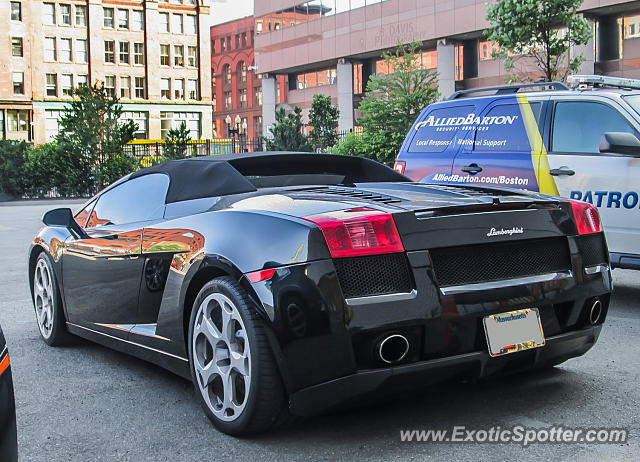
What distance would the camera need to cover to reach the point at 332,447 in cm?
360

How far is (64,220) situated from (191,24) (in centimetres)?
9065

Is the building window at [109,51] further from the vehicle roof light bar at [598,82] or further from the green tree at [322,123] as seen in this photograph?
the vehicle roof light bar at [598,82]

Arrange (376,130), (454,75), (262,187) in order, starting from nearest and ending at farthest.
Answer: (262,187) < (376,130) < (454,75)

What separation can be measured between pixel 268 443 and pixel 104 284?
178cm

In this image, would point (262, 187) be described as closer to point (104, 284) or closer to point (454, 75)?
point (104, 284)

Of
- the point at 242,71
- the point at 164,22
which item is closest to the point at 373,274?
the point at 164,22

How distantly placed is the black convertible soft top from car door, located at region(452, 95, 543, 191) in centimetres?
293

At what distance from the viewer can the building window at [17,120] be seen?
81.6 meters

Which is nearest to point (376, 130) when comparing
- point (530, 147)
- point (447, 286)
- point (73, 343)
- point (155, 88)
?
point (530, 147)

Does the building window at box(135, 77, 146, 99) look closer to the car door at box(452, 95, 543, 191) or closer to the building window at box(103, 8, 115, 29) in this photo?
the building window at box(103, 8, 115, 29)

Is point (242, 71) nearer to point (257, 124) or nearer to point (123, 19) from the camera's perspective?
point (257, 124)

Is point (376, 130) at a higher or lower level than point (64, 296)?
higher

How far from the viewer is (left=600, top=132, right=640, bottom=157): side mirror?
702 centimetres

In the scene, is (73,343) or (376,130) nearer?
(73,343)
